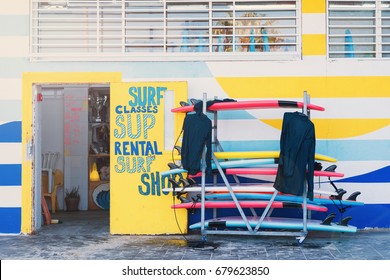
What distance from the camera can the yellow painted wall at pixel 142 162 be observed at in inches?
316

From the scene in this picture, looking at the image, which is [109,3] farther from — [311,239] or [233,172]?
[311,239]

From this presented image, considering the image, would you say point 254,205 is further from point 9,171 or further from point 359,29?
point 9,171

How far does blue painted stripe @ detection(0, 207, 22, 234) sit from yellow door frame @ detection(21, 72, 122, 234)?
62 millimetres

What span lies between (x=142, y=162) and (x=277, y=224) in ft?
6.99

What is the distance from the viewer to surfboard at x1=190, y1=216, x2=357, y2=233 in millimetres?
7297

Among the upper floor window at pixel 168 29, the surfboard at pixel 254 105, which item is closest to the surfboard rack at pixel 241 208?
the surfboard at pixel 254 105

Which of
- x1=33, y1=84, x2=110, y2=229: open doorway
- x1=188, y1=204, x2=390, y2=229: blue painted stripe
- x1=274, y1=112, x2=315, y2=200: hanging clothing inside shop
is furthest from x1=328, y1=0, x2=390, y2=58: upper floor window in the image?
x1=33, y1=84, x2=110, y2=229: open doorway

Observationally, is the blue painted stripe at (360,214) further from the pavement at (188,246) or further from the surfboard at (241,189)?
the surfboard at (241,189)

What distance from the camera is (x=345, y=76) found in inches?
320

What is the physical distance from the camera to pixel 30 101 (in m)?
8.23

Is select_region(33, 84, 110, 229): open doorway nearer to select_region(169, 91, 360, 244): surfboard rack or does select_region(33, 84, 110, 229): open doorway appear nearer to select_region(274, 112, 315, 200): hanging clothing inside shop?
select_region(169, 91, 360, 244): surfboard rack

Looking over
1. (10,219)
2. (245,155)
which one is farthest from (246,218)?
(10,219)

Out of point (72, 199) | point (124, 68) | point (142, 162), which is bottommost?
point (72, 199)
